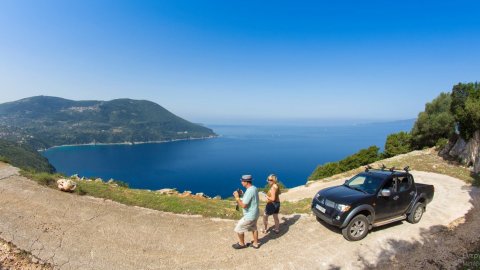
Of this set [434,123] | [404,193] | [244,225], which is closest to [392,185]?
[404,193]

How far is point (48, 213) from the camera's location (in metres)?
8.75

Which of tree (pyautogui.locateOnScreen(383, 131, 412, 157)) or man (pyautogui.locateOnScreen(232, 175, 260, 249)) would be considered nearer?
man (pyautogui.locateOnScreen(232, 175, 260, 249))

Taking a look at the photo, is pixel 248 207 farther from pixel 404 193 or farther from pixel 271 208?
pixel 404 193

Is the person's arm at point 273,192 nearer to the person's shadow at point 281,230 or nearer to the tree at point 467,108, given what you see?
the person's shadow at point 281,230

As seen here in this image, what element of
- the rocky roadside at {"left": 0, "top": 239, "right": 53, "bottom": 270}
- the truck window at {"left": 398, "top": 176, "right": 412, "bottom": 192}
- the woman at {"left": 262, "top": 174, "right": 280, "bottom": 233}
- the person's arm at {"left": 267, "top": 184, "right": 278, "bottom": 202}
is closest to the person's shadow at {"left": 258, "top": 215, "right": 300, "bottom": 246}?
the woman at {"left": 262, "top": 174, "right": 280, "bottom": 233}

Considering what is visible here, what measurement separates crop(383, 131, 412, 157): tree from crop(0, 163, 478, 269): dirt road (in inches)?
1579

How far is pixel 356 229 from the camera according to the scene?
870cm

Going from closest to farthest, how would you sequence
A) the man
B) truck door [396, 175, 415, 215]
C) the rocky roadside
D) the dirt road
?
the rocky roadside, the dirt road, the man, truck door [396, 175, 415, 215]

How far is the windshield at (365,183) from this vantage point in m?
9.21

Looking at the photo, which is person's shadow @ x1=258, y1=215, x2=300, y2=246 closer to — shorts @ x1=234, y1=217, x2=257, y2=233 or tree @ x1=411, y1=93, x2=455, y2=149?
shorts @ x1=234, y1=217, x2=257, y2=233

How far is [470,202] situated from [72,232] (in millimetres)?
18120

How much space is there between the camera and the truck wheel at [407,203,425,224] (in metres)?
10.0

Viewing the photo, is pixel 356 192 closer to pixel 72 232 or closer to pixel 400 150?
pixel 72 232

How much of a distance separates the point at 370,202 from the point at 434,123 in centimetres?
4134
